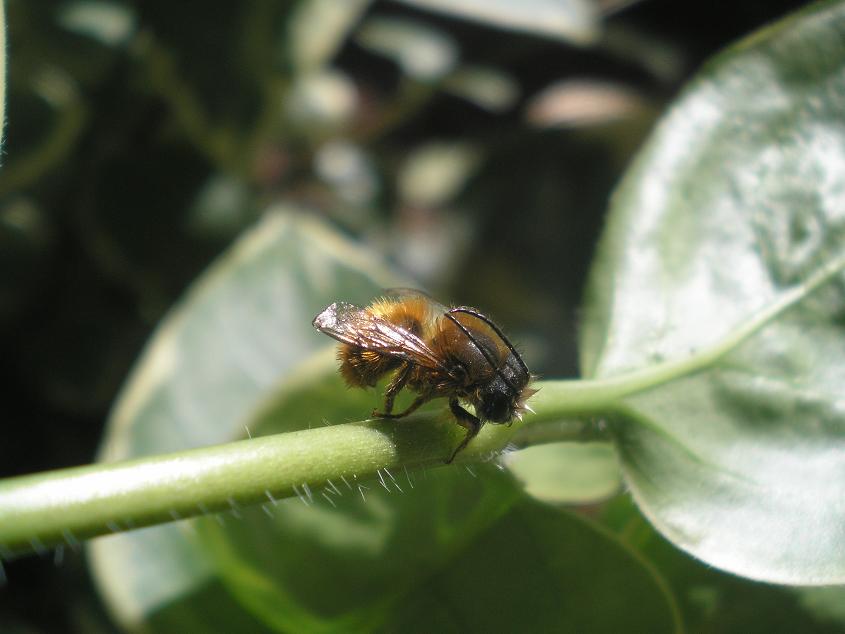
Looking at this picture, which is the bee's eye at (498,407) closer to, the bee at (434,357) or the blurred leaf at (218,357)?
the bee at (434,357)

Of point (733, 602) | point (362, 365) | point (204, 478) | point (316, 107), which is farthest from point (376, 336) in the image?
point (316, 107)

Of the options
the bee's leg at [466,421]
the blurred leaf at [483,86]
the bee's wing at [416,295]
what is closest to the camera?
the bee's leg at [466,421]

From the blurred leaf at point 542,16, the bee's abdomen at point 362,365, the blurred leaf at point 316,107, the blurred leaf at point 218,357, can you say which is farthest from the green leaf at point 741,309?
the blurred leaf at point 316,107

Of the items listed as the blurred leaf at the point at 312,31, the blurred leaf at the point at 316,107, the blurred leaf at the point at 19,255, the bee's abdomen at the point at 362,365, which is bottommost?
the blurred leaf at the point at 19,255

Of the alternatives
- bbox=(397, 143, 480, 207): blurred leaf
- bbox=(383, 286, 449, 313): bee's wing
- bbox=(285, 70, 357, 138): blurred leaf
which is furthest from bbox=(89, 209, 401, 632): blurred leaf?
bbox=(397, 143, 480, 207): blurred leaf

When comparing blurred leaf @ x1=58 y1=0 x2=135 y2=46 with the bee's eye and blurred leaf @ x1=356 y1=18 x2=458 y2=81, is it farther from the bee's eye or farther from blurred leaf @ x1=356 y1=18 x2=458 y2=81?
the bee's eye

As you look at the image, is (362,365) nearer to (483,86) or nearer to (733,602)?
(733,602)
